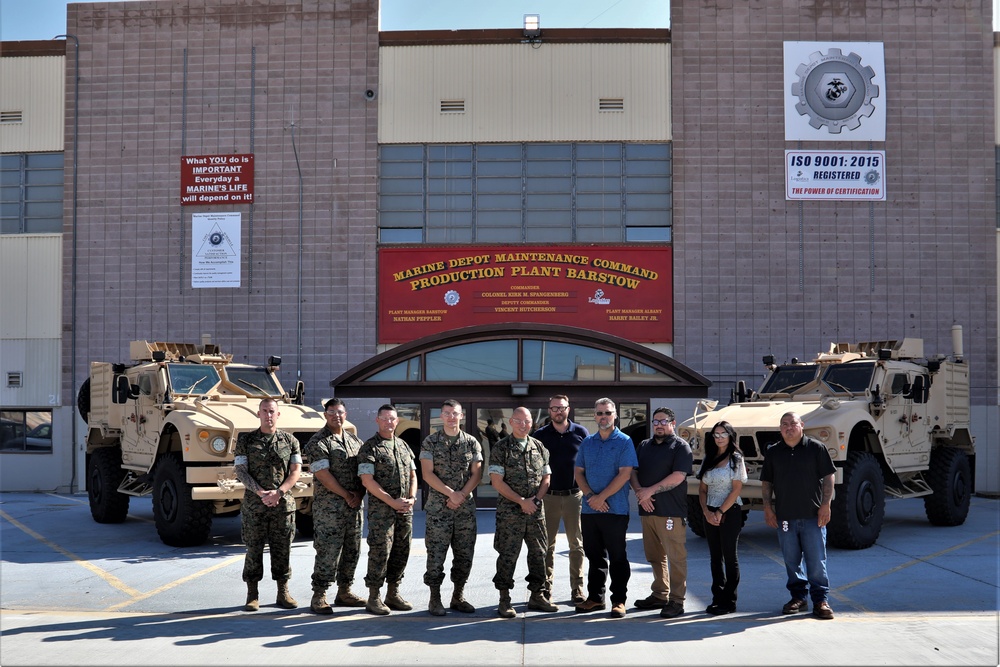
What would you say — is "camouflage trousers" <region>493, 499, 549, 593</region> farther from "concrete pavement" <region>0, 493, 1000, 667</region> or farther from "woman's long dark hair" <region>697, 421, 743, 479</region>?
"woman's long dark hair" <region>697, 421, 743, 479</region>

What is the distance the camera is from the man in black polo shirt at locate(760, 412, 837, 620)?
7.87m

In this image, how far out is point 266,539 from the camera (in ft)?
26.6

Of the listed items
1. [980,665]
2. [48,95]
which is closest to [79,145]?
[48,95]

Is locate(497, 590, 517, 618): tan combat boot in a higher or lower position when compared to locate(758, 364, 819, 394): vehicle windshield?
lower

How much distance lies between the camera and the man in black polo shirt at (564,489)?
8.25m

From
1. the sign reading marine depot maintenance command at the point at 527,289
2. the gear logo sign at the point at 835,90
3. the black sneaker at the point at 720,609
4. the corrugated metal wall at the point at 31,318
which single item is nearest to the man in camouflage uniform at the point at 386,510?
the black sneaker at the point at 720,609

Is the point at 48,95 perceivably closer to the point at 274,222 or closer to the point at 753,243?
the point at 274,222

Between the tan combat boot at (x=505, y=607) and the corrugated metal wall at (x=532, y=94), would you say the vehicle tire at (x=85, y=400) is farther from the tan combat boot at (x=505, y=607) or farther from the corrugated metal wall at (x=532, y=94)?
the tan combat boot at (x=505, y=607)

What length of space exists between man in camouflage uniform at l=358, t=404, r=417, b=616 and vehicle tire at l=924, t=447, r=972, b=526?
9107 mm

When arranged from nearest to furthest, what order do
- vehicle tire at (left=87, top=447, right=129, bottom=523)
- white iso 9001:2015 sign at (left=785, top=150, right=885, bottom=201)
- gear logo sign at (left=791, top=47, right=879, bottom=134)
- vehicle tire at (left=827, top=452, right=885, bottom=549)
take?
vehicle tire at (left=827, top=452, right=885, bottom=549)
vehicle tire at (left=87, top=447, right=129, bottom=523)
white iso 9001:2015 sign at (left=785, top=150, right=885, bottom=201)
gear logo sign at (left=791, top=47, right=879, bottom=134)

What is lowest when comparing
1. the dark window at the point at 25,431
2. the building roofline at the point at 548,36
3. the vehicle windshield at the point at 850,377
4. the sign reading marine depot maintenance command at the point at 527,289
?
the dark window at the point at 25,431

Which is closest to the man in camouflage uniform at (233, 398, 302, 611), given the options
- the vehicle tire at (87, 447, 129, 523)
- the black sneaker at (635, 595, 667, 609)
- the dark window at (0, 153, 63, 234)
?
the black sneaker at (635, 595, 667, 609)

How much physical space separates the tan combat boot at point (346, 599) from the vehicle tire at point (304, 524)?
4621mm

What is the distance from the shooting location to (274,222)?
2027cm
